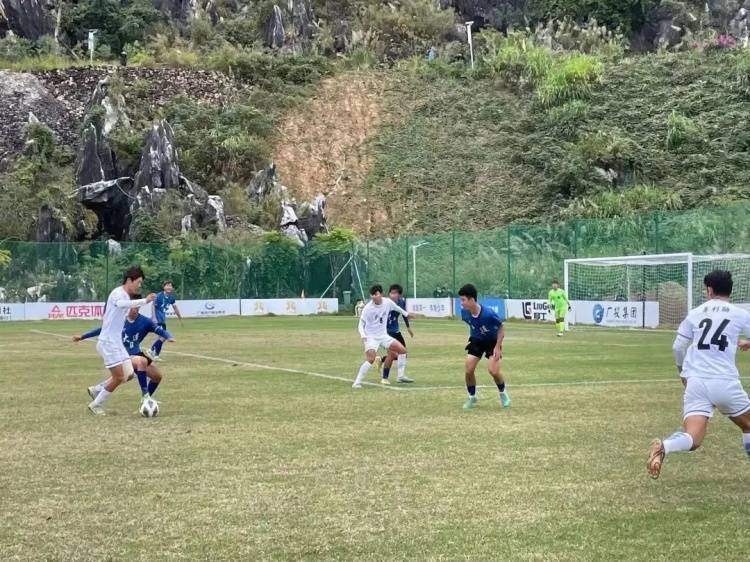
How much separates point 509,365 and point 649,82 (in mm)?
54359

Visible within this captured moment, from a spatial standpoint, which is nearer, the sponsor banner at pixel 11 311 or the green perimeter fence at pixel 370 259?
the green perimeter fence at pixel 370 259

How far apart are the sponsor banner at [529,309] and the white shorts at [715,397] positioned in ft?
111

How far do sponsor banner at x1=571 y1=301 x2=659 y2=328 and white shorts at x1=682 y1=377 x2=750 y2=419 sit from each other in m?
30.6

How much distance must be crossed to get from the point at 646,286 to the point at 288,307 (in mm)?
21153

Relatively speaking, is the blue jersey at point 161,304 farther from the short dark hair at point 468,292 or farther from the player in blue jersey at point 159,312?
the short dark hair at point 468,292

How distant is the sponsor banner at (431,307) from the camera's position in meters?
49.3

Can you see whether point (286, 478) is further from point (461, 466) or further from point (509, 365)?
point (509, 365)

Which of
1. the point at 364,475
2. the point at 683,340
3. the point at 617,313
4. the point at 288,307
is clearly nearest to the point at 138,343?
the point at 364,475

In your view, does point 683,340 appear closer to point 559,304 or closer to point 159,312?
point 159,312

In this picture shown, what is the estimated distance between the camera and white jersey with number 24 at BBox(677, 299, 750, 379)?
28.9 feet

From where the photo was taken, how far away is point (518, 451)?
10.8 meters

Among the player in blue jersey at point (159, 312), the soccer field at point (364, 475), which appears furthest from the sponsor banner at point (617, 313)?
the soccer field at point (364, 475)

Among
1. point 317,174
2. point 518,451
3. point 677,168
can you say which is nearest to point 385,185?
point 317,174

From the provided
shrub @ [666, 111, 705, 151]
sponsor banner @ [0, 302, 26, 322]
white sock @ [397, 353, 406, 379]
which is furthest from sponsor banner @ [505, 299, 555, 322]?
shrub @ [666, 111, 705, 151]
